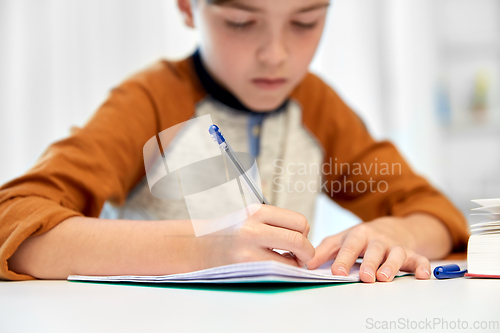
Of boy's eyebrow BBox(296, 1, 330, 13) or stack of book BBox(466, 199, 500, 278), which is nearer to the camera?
stack of book BBox(466, 199, 500, 278)

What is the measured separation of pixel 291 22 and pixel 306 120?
10.4 inches

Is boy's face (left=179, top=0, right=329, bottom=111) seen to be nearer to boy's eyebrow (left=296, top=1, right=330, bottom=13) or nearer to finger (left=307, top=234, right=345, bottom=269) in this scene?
boy's eyebrow (left=296, top=1, right=330, bottom=13)

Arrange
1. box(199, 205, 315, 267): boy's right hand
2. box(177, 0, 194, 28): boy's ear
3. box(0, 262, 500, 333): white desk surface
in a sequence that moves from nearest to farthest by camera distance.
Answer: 1. box(0, 262, 500, 333): white desk surface
2. box(199, 205, 315, 267): boy's right hand
3. box(177, 0, 194, 28): boy's ear

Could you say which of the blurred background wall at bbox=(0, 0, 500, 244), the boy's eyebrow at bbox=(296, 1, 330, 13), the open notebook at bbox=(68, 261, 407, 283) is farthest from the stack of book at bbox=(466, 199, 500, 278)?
the blurred background wall at bbox=(0, 0, 500, 244)

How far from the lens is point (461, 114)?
169 cm

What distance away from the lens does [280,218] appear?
35cm

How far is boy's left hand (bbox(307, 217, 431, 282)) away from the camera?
381mm

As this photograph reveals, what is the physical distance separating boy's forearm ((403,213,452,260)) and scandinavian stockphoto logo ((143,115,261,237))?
280 mm

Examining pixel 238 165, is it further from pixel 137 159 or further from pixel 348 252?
pixel 137 159

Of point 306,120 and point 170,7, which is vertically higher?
point 170,7

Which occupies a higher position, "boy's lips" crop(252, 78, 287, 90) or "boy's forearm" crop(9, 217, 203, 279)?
"boy's lips" crop(252, 78, 287, 90)

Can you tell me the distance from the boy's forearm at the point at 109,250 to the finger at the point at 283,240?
84 millimetres

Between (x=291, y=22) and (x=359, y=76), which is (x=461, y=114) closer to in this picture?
(x=359, y=76)

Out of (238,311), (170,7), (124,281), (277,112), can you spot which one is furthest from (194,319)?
(170,7)
